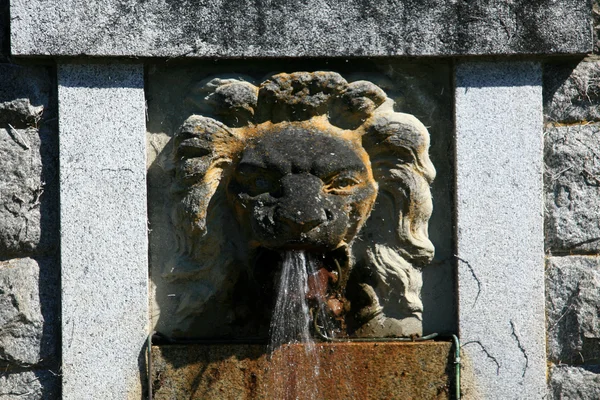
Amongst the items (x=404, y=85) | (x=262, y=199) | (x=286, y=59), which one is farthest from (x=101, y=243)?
(x=404, y=85)

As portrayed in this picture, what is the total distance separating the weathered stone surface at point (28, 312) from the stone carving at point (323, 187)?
46cm

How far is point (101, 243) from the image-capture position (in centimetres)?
397

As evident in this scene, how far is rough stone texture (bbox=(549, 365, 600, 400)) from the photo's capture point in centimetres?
409

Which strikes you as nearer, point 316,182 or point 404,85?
point 316,182

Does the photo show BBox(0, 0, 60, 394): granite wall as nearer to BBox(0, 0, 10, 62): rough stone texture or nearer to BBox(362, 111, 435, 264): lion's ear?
BBox(0, 0, 10, 62): rough stone texture

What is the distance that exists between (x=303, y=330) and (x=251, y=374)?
25 cm

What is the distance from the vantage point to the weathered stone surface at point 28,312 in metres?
4.00

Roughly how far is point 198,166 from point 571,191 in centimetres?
142

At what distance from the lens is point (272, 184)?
3.93 meters

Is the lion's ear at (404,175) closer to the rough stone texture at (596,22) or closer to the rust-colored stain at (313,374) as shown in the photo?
the rust-colored stain at (313,374)

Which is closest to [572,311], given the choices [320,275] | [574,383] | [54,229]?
[574,383]

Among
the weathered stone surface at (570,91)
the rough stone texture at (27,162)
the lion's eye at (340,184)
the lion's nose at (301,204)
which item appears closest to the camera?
Answer: the lion's nose at (301,204)

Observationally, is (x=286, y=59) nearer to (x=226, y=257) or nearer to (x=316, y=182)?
(x=316, y=182)

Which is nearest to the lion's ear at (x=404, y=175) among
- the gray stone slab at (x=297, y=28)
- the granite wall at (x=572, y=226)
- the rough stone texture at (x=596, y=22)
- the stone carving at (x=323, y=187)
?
the stone carving at (x=323, y=187)
